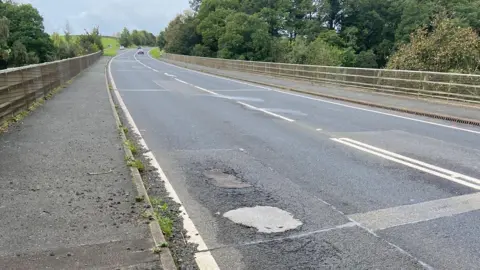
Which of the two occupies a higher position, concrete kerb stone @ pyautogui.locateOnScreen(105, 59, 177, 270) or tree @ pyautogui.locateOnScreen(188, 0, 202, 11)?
tree @ pyautogui.locateOnScreen(188, 0, 202, 11)

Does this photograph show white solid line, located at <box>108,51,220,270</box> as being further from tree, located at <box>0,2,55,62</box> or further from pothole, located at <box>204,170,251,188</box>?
tree, located at <box>0,2,55,62</box>

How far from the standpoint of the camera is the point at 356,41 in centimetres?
7631

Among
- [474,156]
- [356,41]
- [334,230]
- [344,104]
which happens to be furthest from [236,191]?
[356,41]

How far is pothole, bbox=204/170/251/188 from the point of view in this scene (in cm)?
632

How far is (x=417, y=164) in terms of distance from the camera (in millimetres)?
7461

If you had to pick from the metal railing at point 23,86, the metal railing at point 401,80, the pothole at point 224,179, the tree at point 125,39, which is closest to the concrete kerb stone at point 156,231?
the pothole at point 224,179

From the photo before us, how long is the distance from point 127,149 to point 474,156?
6.50 meters

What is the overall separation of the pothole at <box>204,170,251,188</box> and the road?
0.6 inches

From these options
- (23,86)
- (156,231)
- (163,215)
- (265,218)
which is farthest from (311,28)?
(156,231)

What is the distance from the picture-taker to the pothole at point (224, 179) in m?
6.32

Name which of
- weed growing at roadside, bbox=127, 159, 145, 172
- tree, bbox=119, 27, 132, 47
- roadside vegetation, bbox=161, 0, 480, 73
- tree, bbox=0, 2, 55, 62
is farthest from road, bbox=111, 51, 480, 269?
tree, bbox=119, 27, 132, 47

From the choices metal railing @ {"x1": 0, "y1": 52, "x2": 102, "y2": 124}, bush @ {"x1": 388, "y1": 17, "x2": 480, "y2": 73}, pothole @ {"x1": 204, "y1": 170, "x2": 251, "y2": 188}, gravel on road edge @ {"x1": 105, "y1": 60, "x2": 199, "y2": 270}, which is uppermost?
bush @ {"x1": 388, "y1": 17, "x2": 480, "y2": 73}

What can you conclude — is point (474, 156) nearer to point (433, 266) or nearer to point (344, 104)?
point (433, 266)

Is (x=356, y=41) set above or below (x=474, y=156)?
above
